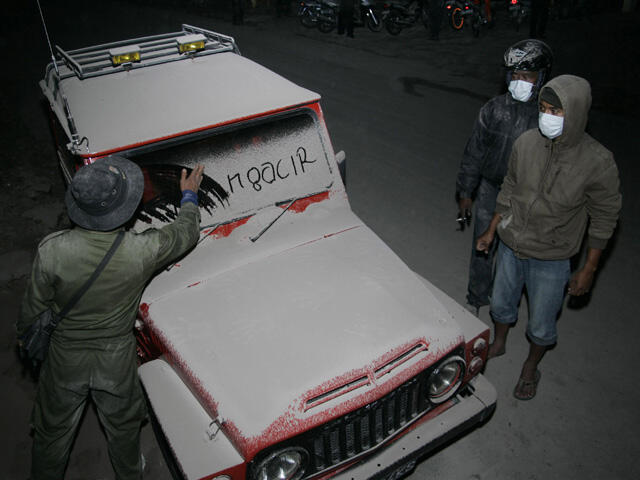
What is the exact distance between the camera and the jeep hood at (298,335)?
2451 mm

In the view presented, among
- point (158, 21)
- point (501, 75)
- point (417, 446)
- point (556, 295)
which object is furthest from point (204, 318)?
point (158, 21)

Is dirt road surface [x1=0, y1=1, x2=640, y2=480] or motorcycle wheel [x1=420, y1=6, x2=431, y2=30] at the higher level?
motorcycle wheel [x1=420, y1=6, x2=431, y2=30]

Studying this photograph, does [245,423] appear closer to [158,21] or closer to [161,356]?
[161,356]

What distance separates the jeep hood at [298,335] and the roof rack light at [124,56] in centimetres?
176

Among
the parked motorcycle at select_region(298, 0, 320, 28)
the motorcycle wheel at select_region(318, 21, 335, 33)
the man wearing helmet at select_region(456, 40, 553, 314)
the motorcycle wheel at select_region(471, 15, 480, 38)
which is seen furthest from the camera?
the parked motorcycle at select_region(298, 0, 320, 28)

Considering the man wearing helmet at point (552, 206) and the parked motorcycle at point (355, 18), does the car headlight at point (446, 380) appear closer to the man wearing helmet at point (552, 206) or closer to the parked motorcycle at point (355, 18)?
the man wearing helmet at point (552, 206)

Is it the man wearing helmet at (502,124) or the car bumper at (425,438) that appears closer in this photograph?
the car bumper at (425,438)

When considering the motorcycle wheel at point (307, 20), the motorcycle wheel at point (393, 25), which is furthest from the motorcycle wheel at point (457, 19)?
the motorcycle wheel at point (307, 20)

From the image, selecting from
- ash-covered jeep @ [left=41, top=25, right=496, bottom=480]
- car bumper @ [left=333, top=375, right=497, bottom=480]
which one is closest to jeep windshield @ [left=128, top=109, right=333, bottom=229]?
ash-covered jeep @ [left=41, top=25, right=496, bottom=480]

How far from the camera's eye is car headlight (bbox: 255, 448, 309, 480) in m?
2.36

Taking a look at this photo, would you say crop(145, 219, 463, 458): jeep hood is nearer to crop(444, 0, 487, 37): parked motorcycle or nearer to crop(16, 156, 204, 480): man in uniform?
crop(16, 156, 204, 480): man in uniform

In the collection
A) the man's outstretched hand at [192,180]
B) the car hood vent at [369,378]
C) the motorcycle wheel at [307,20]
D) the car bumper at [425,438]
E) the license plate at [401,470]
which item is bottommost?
the license plate at [401,470]

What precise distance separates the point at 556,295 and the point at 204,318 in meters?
2.28

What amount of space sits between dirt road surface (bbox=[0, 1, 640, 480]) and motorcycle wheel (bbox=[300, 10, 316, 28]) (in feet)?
1.38
